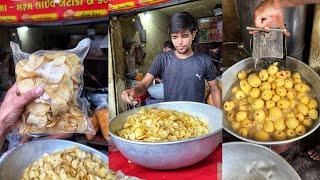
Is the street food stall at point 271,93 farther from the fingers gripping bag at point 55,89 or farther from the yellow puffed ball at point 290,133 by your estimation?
the fingers gripping bag at point 55,89

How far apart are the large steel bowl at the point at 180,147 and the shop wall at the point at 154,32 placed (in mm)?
207

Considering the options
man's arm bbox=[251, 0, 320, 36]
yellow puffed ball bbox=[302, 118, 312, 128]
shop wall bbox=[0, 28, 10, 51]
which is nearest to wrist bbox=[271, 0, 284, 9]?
man's arm bbox=[251, 0, 320, 36]

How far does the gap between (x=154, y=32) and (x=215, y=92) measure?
355 millimetres

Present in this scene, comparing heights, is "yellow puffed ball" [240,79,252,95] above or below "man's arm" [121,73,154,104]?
above

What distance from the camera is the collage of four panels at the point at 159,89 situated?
1.38 metres

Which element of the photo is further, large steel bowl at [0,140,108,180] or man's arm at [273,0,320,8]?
large steel bowl at [0,140,108,180]

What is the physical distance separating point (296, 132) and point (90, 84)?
0.92 m

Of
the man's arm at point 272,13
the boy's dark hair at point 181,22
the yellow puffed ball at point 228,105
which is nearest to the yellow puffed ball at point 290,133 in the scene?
the yellow puffed ball at point 228,105

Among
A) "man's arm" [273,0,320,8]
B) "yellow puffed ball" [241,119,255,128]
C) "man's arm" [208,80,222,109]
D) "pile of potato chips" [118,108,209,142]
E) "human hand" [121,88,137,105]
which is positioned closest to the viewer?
"man's arm" [273,0,320,8]

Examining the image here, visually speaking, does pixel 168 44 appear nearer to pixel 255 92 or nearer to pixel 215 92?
pixel 215 92

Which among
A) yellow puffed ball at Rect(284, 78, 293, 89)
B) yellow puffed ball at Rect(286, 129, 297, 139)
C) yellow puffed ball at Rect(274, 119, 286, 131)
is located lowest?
yellow puffed ball at Rect(286, 129, 297, 139)

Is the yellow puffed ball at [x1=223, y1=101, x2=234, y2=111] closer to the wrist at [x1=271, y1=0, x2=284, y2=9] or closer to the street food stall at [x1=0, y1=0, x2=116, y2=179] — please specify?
the wrist at [x1=271, y1=0, x2=284, y2=9]

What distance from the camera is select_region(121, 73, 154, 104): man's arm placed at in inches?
68.4

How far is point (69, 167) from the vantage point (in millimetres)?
1890
